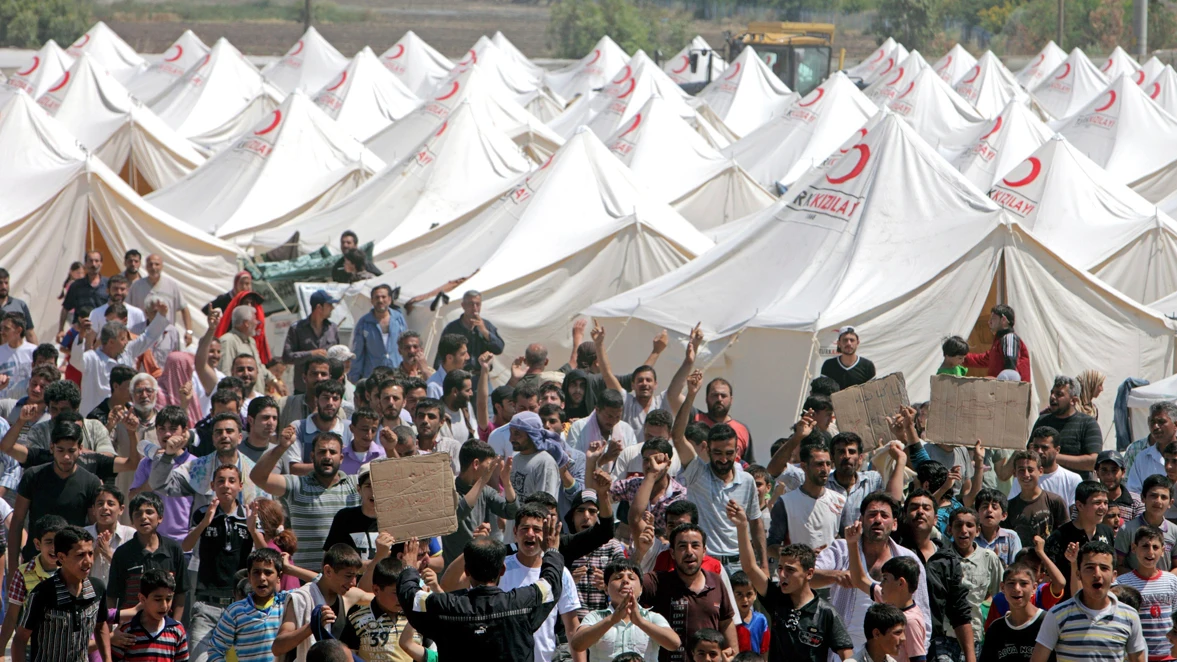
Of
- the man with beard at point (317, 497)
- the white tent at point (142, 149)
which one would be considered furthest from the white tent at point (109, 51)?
the man with beard at point (317, 497)

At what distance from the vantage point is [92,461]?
29.7 feet

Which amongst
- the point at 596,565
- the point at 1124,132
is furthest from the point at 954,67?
the point at 596,565

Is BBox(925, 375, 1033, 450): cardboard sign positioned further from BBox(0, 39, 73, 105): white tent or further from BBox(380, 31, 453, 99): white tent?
BBox(380, 31, 453, 99): white tent

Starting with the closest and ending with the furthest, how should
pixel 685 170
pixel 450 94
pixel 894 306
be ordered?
pixel 894 306
pixel 685 170
pixel 450 94

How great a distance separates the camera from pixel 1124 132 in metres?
25.4

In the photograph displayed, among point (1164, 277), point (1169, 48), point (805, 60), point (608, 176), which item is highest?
point (1169, 48)

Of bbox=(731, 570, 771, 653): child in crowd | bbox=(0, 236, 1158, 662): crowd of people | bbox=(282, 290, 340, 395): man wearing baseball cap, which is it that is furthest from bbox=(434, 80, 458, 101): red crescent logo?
bbox=(731, 570, 771, 653): child in crowd

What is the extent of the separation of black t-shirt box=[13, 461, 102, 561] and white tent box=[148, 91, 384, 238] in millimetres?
12633

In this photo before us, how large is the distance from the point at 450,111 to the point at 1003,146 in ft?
26.4

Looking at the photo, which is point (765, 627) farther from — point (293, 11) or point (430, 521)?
point (293, 11)

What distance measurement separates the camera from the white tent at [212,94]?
112 feet

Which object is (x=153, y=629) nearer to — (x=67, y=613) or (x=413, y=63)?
(x=67, y=613)

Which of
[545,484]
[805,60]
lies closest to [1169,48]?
[805,60]

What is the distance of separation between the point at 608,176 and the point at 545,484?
9083 millimetres
